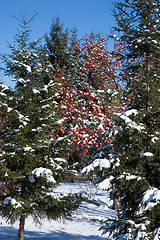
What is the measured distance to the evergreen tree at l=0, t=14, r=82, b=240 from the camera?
532 centimetres

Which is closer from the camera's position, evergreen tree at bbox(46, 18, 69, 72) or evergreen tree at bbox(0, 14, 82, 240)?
evergreen tree at bbox(0, 14, 82, 240)

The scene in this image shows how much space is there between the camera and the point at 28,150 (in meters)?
5.40

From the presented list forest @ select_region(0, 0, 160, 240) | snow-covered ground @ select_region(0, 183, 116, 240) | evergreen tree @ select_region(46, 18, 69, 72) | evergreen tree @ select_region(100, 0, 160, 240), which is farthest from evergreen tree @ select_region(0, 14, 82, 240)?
evergreen tree @ select_region(46, 18, 69, 72)

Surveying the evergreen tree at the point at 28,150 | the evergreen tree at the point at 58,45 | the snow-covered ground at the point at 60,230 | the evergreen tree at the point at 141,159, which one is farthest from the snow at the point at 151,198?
the evergreen tree at the point at 58,45

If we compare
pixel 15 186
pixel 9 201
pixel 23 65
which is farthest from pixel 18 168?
pixel 23 65

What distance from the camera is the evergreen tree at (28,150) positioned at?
5320 millimetres

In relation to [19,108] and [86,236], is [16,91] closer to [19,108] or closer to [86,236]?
[19,108]

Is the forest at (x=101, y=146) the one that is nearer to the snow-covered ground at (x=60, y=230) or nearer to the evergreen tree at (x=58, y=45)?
the snow-covered ground at (x=60, y=230)

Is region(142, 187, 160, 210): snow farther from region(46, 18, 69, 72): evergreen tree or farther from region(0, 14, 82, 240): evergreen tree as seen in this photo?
region(46, 18, 69, 72): evergreen tree

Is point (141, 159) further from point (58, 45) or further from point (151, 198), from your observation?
point (58, 45)

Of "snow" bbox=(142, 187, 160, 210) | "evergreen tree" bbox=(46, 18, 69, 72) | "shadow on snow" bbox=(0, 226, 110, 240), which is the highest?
"evergreen tree" bbox=(46, 18, 69, 72)

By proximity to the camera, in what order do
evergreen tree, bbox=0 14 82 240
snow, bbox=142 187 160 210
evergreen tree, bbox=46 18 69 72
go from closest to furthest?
snow, bbox=142 187 160 210, evergreen tree, bbox=0 14 82 240, evergreen tree, bbox=46 18 69 72

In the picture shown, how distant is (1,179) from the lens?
547 cm

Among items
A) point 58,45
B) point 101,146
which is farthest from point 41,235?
point 58,45
